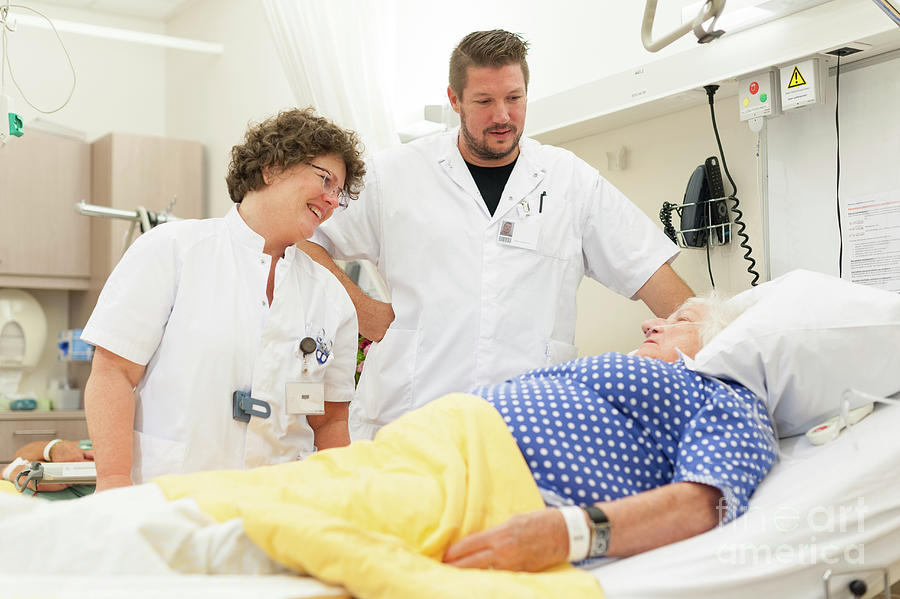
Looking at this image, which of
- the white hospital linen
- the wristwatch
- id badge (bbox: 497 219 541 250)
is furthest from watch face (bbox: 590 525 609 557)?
id badge (bbox: 497 219 541 250)

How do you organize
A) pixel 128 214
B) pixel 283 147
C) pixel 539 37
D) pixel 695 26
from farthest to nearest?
pixel 128 214 → pixel 539 37 → pixel 283 147 → pixel 695 26

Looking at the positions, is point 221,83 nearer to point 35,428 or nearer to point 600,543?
point 35,428

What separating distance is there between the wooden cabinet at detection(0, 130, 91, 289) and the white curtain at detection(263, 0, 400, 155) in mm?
2160

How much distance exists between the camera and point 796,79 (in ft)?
7.23

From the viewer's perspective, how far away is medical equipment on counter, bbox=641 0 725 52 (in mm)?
1723

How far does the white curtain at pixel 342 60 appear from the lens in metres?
3.27

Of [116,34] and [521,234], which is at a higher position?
[116,34]

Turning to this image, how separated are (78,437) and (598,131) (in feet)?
10.9

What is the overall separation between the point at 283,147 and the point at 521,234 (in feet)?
2.32

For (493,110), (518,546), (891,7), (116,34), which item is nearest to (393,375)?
(493,110)

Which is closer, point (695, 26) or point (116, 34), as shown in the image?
point (695, 26)

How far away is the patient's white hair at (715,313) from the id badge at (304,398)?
842 millimetres

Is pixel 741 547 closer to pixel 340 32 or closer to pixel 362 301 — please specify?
pixel 362 301

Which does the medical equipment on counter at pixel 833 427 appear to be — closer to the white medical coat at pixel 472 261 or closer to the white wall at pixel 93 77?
the white medical coat at pixel 472 261
